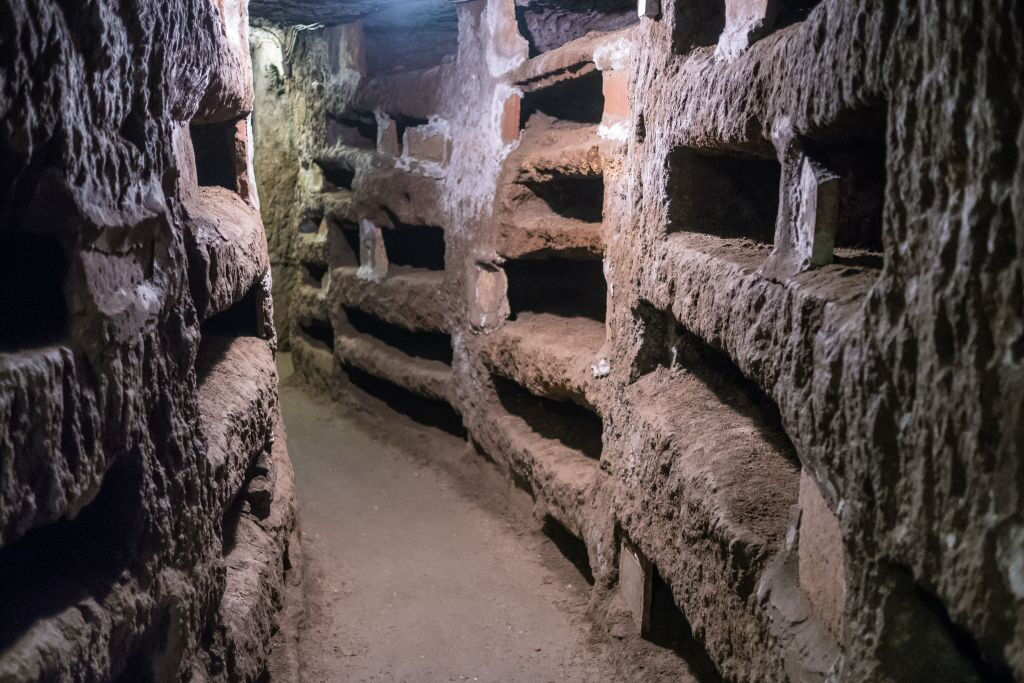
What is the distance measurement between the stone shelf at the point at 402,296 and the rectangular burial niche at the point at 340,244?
0.36 feet

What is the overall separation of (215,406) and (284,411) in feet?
9.68

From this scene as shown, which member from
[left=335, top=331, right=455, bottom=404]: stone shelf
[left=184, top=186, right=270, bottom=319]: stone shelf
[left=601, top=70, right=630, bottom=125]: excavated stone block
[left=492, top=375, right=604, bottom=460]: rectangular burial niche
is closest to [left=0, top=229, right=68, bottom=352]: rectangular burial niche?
[left=184, top=186, right=270, bottom=319]: stone shelf

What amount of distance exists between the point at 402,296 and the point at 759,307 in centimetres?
309

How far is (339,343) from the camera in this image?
500 cm

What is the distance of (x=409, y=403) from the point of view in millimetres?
4590

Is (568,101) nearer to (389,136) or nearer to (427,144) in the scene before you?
(427,144)

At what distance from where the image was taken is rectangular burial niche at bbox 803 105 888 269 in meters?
1.27

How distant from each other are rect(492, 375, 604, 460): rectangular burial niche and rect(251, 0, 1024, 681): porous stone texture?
1 centimetres

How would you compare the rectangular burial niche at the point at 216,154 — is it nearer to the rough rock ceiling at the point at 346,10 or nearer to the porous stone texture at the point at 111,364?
the porous stone texture at the point at 111,364

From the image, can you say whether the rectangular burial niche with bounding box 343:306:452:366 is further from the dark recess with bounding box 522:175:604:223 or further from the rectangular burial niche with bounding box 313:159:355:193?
the dark recess with bounding box 522:175:604:223

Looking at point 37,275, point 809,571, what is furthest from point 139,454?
point 809,571

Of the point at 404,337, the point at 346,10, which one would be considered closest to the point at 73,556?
the point at 404,337

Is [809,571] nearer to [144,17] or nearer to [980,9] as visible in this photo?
[980,9]

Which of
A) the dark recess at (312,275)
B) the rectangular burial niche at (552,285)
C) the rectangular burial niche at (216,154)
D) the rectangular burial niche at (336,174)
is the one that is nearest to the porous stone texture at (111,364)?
the rectangular burial niche at (216,154)
